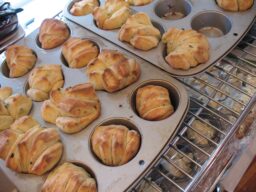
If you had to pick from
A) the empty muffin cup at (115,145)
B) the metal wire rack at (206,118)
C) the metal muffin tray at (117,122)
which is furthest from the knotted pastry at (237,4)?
the empty muffin cup at (115,145)

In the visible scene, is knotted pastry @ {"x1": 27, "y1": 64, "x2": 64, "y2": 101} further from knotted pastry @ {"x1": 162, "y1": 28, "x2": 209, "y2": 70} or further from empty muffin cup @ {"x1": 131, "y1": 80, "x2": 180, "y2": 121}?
knotted pastry @ {"x1": 162, "y1": 28, "x2": 209, "y2": 70}

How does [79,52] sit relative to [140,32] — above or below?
below

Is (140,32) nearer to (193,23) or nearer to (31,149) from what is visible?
(193,23)

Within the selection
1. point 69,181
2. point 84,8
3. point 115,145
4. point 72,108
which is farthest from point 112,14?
point 69,181

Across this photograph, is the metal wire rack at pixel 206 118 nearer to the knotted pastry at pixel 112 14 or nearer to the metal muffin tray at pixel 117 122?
the metal muffin tray at pixel 117 122

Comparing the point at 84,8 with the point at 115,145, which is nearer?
the point at 115,145

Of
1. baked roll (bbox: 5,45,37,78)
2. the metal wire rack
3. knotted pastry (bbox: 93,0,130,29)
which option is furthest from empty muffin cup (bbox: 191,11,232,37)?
baked roll (bbox: 5,45,37,78)

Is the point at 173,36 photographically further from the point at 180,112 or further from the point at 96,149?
the point at 96,149
